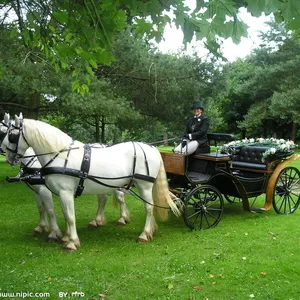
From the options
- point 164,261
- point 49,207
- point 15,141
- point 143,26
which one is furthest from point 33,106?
point 143,26

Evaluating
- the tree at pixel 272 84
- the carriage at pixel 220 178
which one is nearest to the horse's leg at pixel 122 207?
the carriage at pixel 220 178

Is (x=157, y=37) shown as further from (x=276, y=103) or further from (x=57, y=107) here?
(x=276, y=103)

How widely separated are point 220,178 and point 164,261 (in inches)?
101

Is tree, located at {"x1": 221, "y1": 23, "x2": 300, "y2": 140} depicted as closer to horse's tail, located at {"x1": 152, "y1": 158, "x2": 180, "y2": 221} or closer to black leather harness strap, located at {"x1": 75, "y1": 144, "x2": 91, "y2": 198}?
horse's tail, located at {"x1": 152, "y1": 158, "x2": 180, "y2": 221}

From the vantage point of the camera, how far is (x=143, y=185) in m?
5.30

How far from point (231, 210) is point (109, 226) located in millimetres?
2747

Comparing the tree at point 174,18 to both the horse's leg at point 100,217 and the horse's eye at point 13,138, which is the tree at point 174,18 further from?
the horse's leg at point 100,217

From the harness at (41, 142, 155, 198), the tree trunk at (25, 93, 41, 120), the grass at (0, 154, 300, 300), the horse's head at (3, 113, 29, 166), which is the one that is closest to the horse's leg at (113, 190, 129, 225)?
the grass at (0, 154, 300, 300)

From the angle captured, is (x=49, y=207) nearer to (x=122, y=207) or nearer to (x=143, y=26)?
(x=122, y=207)

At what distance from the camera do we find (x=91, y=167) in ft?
16.0

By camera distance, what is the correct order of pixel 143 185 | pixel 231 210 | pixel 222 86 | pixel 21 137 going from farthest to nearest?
1. pixel 222 86
2. pixel 231 210
3. pixel 143 185
4. pixel 21 137

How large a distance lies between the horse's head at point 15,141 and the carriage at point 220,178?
7.94ft

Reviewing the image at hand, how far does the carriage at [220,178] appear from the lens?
5.82 meters

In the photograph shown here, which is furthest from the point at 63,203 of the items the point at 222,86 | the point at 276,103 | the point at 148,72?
the point at 276,103
